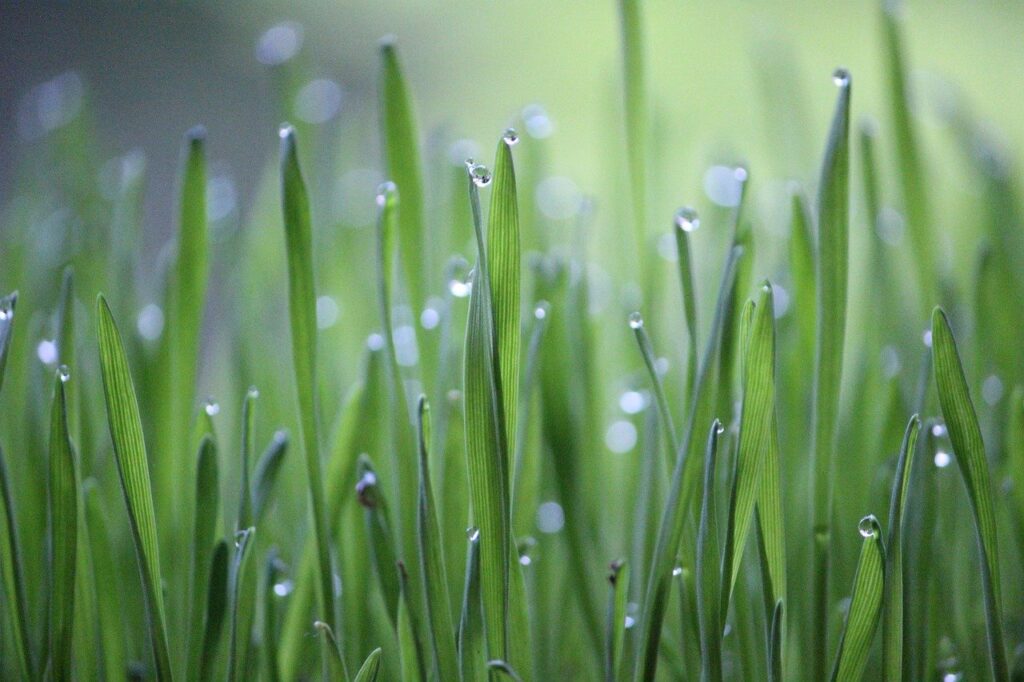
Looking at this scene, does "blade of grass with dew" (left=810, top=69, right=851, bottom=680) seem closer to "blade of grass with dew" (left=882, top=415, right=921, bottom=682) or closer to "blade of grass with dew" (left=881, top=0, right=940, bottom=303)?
"blade of grass with dew" (left=882, top=415, right=921, bottom=682)

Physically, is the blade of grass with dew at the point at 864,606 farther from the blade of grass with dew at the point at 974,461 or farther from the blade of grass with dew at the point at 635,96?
the blade of grass with dew at the point at 635,96

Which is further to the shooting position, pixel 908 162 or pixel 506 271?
pixel 908 162

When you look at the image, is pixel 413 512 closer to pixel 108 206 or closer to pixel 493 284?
pixel 493 284

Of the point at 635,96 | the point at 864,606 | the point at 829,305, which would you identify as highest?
the point at 635,96

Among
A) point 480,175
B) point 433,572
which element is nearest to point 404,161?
point 480,175

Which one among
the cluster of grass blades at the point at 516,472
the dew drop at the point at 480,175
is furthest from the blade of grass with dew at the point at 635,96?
the dew drop at the point at 480,175

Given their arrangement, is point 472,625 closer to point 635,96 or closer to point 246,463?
point 246,463

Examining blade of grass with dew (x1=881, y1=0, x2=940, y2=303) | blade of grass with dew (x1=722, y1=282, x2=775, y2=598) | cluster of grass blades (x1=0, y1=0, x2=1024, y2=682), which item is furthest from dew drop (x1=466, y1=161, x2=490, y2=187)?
blade of grass with dew (x1=881, y1=0, x2=940, y2=303)
